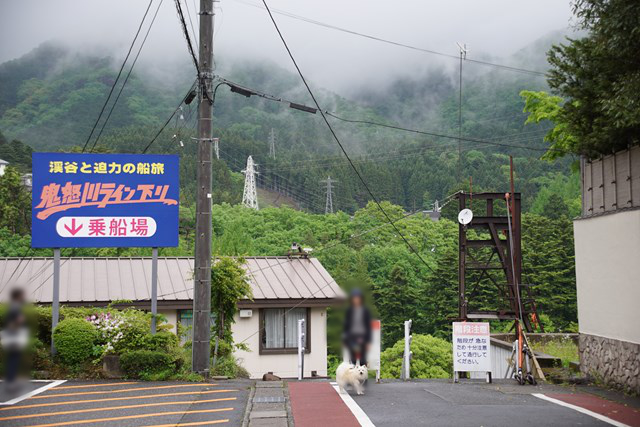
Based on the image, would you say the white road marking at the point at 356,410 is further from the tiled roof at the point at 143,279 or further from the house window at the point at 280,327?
the house window at the point at 280,327

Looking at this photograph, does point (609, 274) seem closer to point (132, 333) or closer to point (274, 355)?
point (132, 333)

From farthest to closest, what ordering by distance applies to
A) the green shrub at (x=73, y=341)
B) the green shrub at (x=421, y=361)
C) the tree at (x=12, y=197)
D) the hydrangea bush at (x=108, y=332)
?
the green shrub at (x=421, y=361)
the hydrangea bush at (x=108, y=332)
the green shrub at (x=73, y=341)
the tree at (x=12, y=197)

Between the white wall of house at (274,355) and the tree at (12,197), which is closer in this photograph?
the tree at (12,197)

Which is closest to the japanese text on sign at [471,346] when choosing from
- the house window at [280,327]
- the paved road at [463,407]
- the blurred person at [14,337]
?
the paved road at [463,407]

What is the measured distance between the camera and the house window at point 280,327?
77.3 feet

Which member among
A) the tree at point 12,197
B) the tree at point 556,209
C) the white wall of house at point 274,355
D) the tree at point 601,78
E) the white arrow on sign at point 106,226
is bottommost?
the white wall of house at point 274,355

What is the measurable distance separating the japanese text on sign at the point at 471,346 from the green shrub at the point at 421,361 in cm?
1769

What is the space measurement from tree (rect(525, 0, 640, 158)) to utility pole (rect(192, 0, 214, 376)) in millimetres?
8844

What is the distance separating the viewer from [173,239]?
1695 cm

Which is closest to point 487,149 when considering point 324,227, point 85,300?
point 324,227

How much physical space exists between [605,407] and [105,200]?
12.8m

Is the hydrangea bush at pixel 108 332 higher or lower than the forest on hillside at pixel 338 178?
lower

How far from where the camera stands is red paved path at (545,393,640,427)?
11.2 m

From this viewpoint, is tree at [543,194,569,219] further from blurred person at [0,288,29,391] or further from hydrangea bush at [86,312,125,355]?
blurred person at [0,288,29,391]
